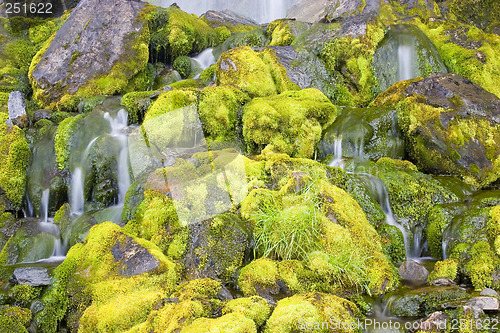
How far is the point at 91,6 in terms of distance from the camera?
13.0 metres

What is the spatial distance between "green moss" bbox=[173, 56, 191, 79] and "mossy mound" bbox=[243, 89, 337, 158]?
17.2 feet

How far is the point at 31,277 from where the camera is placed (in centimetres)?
514

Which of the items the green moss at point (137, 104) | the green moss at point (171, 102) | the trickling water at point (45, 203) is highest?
the green moss at point (171, 102)

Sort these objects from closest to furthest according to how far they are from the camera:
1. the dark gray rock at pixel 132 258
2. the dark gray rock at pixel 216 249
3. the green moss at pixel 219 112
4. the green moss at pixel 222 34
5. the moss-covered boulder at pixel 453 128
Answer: the dark gray rock at pixel 132 258 < the dark gray rock at pixel 216 249 < the moss-covered boulder at pixel 453 128 < the green moss at pixel 219 112 < the green moss at pixel 222 34

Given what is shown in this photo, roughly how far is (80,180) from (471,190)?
Result: 7599 mm

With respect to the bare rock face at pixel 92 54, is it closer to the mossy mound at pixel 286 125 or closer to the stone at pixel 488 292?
the mossy mound at pixel 286 125

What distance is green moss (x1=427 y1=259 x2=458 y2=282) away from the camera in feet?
16.5

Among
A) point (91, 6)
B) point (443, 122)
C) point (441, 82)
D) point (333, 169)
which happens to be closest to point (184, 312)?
point (333, 169)

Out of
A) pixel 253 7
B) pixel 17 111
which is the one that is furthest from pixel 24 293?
pixel 253 7

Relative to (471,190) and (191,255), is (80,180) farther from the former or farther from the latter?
(471,190)

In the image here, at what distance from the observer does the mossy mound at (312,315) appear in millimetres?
3824

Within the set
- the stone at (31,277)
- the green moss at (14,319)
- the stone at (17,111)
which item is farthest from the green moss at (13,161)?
the green moss at (14,319)

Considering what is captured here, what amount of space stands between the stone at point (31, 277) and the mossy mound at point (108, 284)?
0.14 meters
